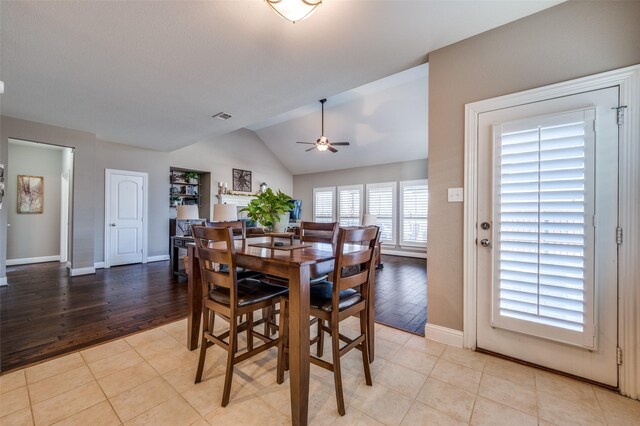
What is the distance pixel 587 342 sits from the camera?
68.3 inches

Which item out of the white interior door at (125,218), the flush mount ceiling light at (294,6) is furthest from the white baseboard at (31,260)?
the flush mount ceiling light at (294,6)

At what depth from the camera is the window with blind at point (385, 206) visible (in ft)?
24.4

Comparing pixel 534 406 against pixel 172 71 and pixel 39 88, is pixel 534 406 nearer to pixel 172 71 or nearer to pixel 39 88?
pixel 172 71

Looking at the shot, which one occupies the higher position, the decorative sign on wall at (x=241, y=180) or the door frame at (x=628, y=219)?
the decorative sign on wall at (x=241, y=180)

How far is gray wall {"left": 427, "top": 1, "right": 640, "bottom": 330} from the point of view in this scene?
173cm

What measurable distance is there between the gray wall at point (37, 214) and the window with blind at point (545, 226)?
8273 mm

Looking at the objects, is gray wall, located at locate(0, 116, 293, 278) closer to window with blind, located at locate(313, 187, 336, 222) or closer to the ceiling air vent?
window with blind, located at locate(313, 187, 336, 222)

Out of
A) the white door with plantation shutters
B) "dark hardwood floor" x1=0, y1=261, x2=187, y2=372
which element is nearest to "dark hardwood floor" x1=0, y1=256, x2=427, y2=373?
"dark hardwood floor" x1=0, y1=261, x2=187, y2=372

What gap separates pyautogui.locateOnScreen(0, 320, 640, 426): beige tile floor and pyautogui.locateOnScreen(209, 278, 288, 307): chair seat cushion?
1.92 ft

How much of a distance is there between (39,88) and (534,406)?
5434 mm

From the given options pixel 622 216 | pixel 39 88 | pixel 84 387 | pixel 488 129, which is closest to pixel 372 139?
pixel 488 129

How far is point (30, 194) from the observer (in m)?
5.54

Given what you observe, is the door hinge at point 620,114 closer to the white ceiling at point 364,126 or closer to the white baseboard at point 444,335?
the white baseboard at point 444,335

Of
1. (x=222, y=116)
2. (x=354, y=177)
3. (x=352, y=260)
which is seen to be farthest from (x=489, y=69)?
(x=354, y=177)
